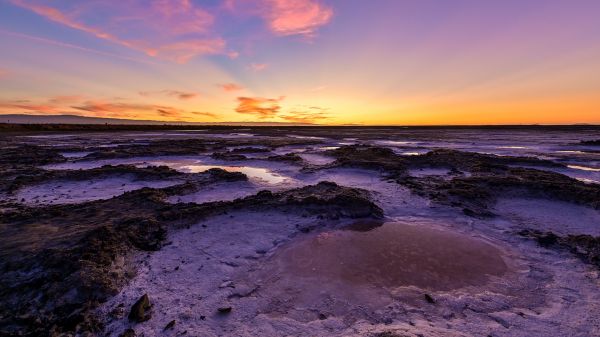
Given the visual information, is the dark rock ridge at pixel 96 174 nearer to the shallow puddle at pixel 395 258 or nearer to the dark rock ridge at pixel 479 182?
the dark rock ridge at pixel 479 182

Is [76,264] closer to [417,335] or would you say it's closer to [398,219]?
[417,335]

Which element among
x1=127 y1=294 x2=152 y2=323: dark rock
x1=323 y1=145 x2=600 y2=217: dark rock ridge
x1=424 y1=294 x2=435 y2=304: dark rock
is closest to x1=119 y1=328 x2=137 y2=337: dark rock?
x1=127 y1=294 x2=152 y2=323: dark rock

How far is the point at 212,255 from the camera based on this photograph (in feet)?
21.1

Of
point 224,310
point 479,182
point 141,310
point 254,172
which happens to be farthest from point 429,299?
point 254,172

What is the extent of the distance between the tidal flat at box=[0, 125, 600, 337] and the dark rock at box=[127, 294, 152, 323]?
19 millimetres

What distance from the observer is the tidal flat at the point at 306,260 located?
14.3ft

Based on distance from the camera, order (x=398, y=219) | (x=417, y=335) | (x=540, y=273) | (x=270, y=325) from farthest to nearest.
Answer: (x=398, y=219) < (x=540, y=273) < (x=270, y=325) < (x=417, y=335)

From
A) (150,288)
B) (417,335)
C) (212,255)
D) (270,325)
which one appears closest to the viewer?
(417,335)

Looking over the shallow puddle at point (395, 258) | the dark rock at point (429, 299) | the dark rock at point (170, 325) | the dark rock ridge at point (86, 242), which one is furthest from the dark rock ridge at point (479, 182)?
the dark rock at point (170, 325)

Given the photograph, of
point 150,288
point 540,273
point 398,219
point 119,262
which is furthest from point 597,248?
point 119,262

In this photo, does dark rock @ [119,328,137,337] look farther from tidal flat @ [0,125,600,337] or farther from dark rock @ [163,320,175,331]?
dark rock @ [163,320,175,331]

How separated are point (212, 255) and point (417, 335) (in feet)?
12.8

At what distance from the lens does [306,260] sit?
619 centimetres

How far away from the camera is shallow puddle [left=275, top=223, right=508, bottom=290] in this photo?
5.44 metres
